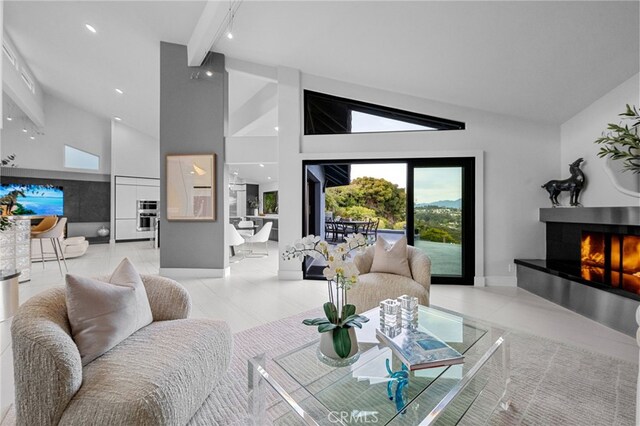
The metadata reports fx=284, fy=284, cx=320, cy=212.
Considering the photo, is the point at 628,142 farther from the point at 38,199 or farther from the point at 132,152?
the point at 38,199

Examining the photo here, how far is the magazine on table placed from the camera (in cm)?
140

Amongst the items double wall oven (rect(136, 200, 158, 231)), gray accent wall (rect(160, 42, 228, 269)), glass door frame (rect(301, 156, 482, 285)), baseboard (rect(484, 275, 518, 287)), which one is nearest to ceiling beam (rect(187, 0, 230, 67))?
gray accent wall (rect(160, 42, 228, 269))

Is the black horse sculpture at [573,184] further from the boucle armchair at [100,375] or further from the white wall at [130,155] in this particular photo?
the white wall at [130,155]

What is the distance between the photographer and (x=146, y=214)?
31.6 feet

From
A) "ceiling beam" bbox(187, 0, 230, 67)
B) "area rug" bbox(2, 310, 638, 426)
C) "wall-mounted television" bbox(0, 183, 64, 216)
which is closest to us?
"area rug" bbox(2, 310, 638, 426)

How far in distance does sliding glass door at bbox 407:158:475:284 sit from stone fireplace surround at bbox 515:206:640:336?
76 cm

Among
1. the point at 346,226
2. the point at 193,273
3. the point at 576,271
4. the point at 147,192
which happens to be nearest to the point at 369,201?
the point at 346,226

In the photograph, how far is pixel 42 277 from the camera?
477cm

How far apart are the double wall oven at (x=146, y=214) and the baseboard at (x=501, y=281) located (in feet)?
31.7

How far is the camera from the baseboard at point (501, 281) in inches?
162

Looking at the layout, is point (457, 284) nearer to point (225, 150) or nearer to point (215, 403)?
point (215, 403)

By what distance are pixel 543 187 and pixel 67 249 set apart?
30.0 ft

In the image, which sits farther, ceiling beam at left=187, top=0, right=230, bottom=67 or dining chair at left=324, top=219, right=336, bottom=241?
dining chair at left=324, top=219, right=336, bottom=241

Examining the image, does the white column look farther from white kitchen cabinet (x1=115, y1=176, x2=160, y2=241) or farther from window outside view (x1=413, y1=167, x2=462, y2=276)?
white kitchen cabinet (x1=115, y1=176, x2=160, y2=241)
